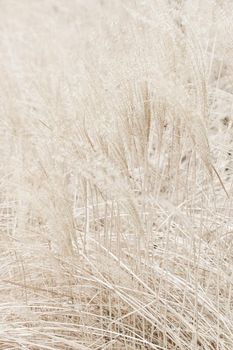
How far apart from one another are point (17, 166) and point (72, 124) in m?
0.19

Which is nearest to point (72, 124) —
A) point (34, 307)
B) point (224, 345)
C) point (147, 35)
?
point (147, 35)

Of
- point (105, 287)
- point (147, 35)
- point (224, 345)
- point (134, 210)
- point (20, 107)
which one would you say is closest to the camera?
point (134, 210)

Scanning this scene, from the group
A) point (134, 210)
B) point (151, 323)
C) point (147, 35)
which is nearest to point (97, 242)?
point (151, 323)

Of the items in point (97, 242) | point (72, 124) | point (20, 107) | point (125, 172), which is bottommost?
point (97, 242)

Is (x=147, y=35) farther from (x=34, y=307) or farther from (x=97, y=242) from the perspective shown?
(x=34, y=307)

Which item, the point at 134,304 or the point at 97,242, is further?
the point at 97,242

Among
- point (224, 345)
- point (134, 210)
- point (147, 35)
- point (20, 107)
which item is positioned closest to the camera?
point (134, 210)

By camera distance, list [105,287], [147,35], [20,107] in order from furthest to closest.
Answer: [20,107] → [147,35] → [105,287]

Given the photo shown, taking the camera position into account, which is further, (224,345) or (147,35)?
(147,35)

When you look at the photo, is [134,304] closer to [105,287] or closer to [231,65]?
[105,287]

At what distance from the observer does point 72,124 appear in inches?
60.5

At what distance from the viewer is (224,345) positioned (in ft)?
4.42

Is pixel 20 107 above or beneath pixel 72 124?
above

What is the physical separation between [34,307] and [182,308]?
319 millimetres
